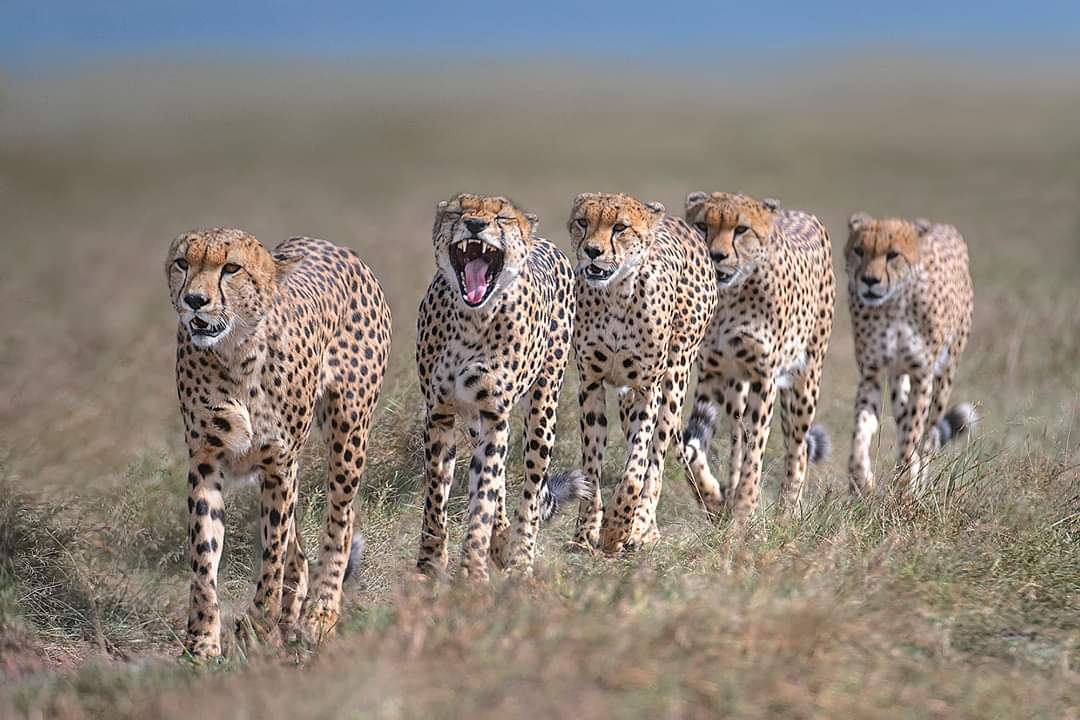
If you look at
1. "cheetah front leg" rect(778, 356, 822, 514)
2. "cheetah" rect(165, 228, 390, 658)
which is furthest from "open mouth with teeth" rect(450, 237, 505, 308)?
"cheetah front leg" rect(778, 356, 822, 514)

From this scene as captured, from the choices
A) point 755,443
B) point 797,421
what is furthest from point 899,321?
point 755,443

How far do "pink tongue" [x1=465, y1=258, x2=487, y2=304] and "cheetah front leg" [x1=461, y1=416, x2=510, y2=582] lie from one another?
17.0 inches

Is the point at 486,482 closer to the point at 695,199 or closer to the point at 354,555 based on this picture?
the point at 354,555

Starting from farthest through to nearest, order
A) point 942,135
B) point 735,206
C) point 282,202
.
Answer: point 942,135 → point 282,202 → point 735,206

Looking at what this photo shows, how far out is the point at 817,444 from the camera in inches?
279

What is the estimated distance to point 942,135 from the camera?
131 ft

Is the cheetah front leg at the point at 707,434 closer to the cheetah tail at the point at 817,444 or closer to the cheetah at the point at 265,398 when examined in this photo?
the cheetah tail at the point at 817,444

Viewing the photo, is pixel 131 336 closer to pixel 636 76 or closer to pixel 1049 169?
pixel 1049 169

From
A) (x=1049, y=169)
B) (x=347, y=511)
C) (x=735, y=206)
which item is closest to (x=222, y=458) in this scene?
(x=347, y=511)

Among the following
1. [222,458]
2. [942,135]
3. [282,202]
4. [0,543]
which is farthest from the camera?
[942,135]

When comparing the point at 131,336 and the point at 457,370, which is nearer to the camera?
the point at 457,370

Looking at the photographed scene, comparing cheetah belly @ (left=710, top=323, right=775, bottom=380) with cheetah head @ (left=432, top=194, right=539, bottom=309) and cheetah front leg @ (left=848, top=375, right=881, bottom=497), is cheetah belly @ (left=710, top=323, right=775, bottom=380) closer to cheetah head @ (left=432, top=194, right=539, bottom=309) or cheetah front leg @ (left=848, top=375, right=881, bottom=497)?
cheetah front leg @ (left=848, top=375, right=881, bottom=497)

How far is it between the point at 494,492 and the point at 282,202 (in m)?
16.7

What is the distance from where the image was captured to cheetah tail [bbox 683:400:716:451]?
6.49 m
